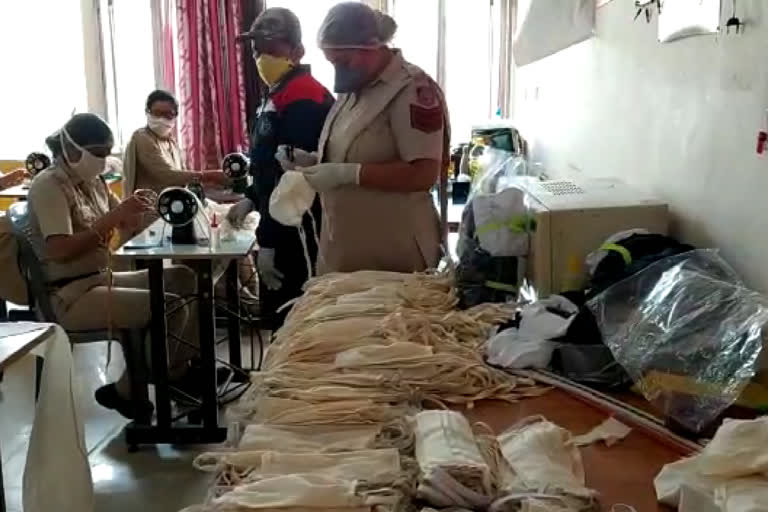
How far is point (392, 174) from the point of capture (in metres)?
2.04

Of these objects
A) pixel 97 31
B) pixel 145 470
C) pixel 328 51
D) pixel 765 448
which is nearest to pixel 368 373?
pixel 765 448

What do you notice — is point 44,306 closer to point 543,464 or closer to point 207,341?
point 207,341

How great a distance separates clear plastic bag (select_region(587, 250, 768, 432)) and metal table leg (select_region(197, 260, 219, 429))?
1.54 m

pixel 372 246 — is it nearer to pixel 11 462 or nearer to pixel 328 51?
pixel 328 51

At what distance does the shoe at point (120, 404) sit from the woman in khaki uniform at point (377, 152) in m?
1.19

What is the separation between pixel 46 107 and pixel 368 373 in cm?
529

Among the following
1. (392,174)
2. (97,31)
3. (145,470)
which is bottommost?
(145,470)

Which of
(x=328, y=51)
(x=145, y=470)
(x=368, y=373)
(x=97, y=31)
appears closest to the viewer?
(x=368, y=373)

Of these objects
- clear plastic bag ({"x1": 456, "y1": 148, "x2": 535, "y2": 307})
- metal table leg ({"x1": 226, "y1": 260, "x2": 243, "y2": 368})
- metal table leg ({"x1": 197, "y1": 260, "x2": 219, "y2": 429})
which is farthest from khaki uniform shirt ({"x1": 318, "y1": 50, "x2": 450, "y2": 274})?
metal table leg ({"x1": 226, "y1": 260, "x2": 243, "y2": 368})

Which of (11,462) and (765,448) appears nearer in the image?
(765,448)

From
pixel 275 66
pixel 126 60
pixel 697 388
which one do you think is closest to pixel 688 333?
pixel 697 388

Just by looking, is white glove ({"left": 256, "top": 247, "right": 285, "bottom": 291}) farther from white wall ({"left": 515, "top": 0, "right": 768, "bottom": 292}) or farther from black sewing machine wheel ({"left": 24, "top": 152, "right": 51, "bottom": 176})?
black sewing machine wheel ({"left": 24, "top": 152, "right": 51, "bottom": 176})

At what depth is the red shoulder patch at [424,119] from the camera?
2020 millimetres

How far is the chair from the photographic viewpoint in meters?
2.78
